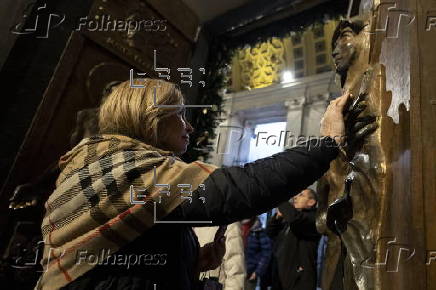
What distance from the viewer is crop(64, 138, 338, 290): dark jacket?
2.68ft

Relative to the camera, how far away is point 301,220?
254 centimetres

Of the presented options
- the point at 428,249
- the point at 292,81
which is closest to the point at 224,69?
the point at 428,249

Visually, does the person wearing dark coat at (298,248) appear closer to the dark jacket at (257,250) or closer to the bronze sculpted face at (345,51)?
the dark jacket at (257,250)

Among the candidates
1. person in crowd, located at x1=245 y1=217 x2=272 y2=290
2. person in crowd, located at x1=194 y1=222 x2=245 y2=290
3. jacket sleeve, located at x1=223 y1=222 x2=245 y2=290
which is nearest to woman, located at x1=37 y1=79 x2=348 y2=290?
person in crowd, located at x1=194 y1=222 x2=245 y2=290

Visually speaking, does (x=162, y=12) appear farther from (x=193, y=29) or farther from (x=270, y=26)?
(x=270, y=26)

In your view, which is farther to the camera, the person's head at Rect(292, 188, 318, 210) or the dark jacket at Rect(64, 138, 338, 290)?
the person's head at Rect(292, 188, 318, 210)

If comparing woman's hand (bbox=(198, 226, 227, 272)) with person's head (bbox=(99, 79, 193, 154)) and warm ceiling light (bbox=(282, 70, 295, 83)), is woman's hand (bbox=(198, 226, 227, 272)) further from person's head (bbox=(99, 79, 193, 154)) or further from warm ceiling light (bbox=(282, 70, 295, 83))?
warm ceiling light (bbox=(282, 70, 295, 83))

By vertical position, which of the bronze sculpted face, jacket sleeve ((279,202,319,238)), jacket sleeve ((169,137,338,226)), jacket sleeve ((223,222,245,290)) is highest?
the bronze sculpted face

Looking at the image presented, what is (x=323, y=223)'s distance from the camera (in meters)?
0.95

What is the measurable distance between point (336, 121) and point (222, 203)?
0.39 m

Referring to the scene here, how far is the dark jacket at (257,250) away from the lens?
12.1 ft

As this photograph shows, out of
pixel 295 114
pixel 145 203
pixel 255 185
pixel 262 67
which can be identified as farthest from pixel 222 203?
pixel 262 67

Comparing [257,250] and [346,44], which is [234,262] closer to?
[346,44]

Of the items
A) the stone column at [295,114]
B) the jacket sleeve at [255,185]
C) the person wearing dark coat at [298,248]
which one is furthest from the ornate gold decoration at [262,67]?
the jacket sleeve at [255,185]
